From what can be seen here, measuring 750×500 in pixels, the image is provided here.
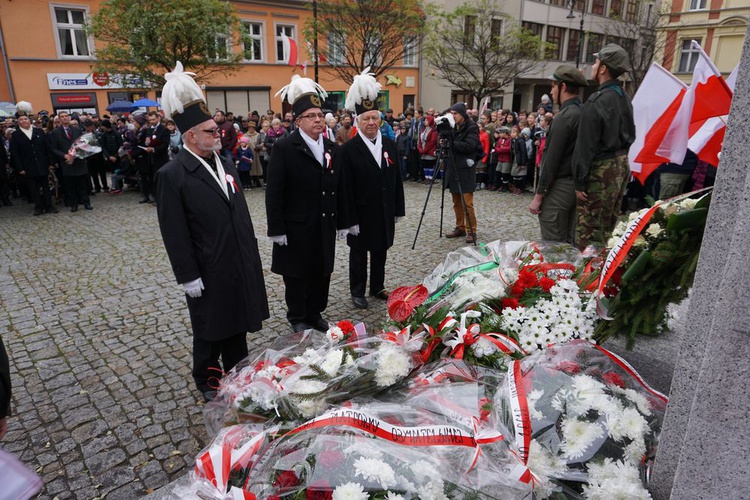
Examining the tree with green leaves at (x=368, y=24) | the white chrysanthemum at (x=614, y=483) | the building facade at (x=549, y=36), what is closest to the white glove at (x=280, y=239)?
the white chrysanthemum at (x=614, y=483)

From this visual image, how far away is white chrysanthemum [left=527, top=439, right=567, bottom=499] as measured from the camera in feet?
5.28

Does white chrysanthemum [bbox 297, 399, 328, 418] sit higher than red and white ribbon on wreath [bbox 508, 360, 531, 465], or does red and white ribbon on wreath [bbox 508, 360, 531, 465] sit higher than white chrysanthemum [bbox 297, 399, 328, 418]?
red and white ribbon on wreath [bbox 508, 360, 531, 465]

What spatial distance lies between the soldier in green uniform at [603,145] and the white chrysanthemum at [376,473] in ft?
10.6

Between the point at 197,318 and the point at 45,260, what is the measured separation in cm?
515

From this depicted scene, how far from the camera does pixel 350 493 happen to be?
147 centimetres

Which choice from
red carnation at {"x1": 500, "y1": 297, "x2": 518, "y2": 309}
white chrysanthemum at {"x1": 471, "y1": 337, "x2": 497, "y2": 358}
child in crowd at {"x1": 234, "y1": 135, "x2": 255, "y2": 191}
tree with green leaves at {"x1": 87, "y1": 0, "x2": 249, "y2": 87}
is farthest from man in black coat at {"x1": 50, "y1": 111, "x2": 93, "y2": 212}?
white chrysanthemum at {"x1": 471, "y1": 337, "x2": 497, "y2": 358}

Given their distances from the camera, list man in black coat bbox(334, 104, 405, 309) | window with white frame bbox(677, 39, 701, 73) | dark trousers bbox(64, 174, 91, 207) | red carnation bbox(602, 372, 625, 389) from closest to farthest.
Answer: red carnation bbox(602, 372, 625, 389), man in black coat bbox(334, 104, 405, 309), dark trousers bbox(64, 174, 91, 207), window with white frame bbox(677, 39, 701, 73)

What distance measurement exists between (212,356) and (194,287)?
60 centimetres

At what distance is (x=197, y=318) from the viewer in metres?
3.30

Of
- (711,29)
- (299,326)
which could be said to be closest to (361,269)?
(299,326)

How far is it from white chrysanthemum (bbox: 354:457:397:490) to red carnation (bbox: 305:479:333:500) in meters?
0.09

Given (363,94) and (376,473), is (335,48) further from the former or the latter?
(376,473)

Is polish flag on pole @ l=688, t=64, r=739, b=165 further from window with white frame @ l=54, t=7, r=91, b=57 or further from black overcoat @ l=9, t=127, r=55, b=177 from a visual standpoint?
window with white frame @ l=54, t=7, r=91, b=57

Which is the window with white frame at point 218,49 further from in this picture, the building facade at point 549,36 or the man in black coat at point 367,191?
the building facade at point 549,36
